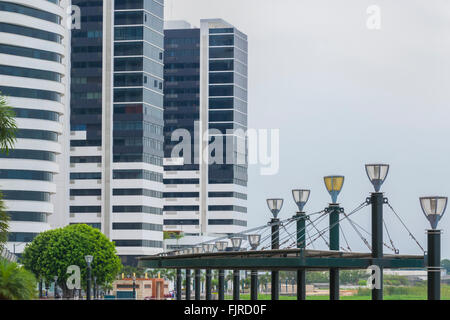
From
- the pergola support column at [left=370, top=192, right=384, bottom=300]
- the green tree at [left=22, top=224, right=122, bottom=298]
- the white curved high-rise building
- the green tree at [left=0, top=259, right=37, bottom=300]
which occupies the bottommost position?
the green tree at [left=22, top=224, right=122, bottom=298]

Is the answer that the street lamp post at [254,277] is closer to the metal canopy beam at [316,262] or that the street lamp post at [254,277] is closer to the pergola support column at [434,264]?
the metal canopy beam at [316,262]

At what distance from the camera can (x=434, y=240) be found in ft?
88.1

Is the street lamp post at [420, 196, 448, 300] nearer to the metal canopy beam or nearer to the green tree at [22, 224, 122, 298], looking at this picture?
the metal canopy beam

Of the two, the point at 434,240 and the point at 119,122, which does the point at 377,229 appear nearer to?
the point at 434,240

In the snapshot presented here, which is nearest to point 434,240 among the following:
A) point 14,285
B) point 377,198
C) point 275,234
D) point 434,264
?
point 434,264

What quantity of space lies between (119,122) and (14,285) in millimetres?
164248

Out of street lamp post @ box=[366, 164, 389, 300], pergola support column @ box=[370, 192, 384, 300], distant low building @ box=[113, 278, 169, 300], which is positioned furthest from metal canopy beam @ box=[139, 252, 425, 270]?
distant low building @ box=[113, 278, 169, 300]

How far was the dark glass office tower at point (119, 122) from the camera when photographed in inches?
7195

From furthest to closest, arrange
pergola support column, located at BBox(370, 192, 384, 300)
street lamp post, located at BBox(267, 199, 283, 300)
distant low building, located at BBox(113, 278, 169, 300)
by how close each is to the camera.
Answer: distant low building, located at BBox(113, 278, 169, 300)
street lamp post, located at BBox(267, 199, 283, 300)
pergola support column, located at BBox(370, 192, 384, 300)

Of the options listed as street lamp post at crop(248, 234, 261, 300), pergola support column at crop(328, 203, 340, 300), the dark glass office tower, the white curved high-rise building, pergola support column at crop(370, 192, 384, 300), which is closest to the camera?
pergola support column at crop(370, 192, 384, 300)

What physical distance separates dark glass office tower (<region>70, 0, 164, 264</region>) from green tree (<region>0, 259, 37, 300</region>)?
159 m

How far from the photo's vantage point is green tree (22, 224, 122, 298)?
114 metres

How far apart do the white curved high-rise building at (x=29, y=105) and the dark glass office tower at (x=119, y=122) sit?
38.9m
